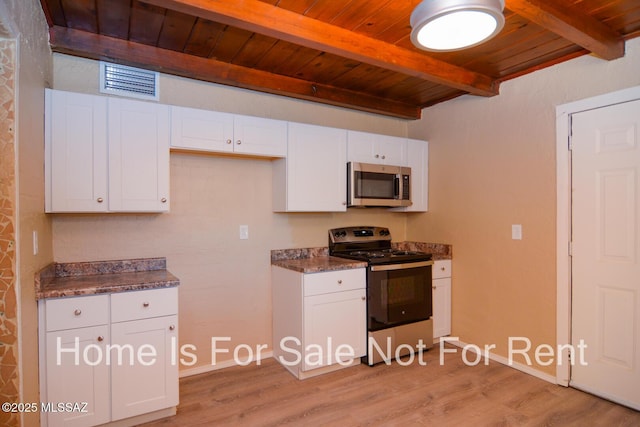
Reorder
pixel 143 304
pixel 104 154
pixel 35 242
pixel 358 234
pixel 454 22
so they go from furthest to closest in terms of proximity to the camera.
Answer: pixel 358 234 < pixel 104 154 < pixel 143 304 < pixel 35 242 < pixel 454 22

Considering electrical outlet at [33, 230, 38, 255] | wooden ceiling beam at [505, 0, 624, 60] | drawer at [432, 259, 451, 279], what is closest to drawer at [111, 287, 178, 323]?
electrical outlet at [33, 230, 38, 255]

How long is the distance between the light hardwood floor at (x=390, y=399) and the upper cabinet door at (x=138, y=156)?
4.53 ft

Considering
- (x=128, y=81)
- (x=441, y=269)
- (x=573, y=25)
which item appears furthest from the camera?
(x=441, y=269)

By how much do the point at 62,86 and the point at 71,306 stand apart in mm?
1471

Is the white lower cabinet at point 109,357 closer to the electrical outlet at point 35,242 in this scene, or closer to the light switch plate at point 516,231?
the electrical outlet at point 35,242

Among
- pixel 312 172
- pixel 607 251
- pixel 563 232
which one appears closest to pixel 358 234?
pixel 312 172

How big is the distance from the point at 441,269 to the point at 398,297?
636mm

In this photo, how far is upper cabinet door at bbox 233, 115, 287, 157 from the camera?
2.72 m

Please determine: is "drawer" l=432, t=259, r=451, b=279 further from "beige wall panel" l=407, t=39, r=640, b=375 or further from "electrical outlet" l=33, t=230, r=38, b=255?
"electrical outlet" l=33, t=230, r=38, b=255

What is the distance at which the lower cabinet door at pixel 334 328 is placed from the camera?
2.73 m

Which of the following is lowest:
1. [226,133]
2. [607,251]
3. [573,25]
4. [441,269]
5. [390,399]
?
[390,399]

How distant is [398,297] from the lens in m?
3.08

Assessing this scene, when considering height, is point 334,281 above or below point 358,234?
below

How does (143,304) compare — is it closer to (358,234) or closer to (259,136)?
(259,136)
